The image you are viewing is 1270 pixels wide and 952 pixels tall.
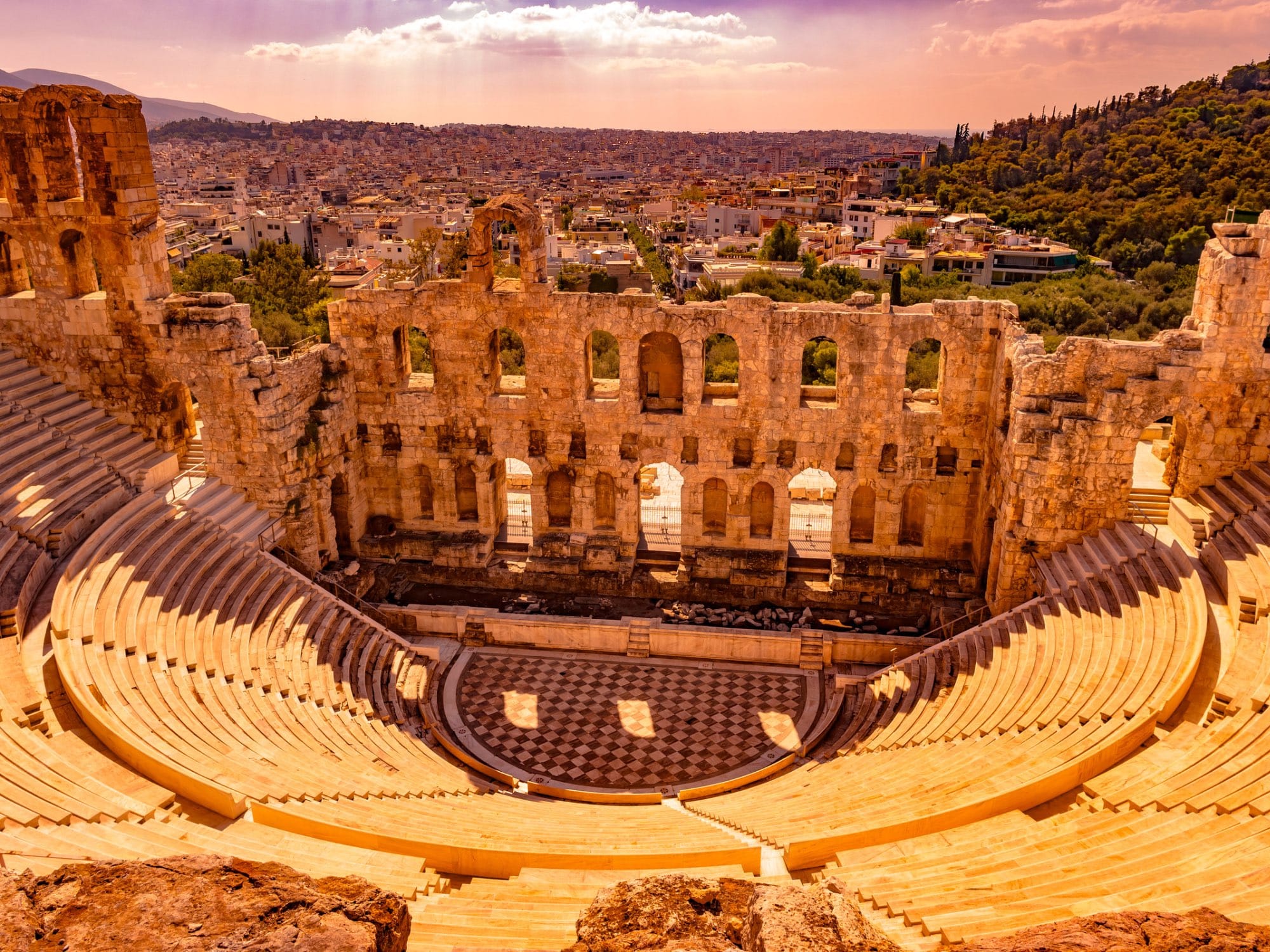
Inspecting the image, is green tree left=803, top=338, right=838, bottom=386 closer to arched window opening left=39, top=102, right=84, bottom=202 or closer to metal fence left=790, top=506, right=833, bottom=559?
metal fence left=790, top=506, right=833, bottom=559

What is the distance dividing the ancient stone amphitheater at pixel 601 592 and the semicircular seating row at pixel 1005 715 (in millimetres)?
85

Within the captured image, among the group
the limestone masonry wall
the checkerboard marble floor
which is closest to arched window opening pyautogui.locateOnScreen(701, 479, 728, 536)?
the limestone masonry wall

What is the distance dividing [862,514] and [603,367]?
2330 centimetres

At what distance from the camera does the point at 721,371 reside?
43.0m

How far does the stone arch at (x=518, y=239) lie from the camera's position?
23.0 metres

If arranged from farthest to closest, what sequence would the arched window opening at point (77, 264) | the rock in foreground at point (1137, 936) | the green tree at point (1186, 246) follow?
the green tree at point (1186, 246), the arched window opening at point (77, 264), the rock in foreground at point (1137, 936)

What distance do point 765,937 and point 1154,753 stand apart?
10.1 meters

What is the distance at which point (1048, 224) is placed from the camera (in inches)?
3376

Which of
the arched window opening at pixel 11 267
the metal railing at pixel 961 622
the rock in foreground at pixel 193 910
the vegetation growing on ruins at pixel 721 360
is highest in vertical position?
the arched window opening at pixel 11 267

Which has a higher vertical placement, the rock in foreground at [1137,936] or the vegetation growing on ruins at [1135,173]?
the vegetation growing on ruins at [1135,173]

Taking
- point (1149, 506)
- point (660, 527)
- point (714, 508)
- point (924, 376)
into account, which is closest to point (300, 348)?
point (660, 527)

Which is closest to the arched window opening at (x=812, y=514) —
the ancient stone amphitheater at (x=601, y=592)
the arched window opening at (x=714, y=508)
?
the ancient stone amphitheater at (x=601, y=592)

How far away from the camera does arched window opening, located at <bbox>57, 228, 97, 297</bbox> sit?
Answer: 874 inches

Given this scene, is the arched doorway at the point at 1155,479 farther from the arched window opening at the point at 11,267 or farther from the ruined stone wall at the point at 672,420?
the arched window opening at the point at 11,267
